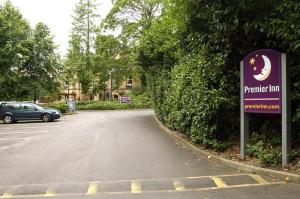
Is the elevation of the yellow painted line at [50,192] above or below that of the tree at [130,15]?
below

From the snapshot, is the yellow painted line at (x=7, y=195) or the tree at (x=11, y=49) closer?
the yellow painted line at (x=7, y=195)

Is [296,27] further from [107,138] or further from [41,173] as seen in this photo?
[107,138]

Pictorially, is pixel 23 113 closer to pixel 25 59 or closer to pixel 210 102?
pixel 25 59

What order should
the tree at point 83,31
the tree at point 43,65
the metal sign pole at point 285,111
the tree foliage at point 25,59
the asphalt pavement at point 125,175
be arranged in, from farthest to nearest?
the tree at point 83,31 < the tree at point 43,65 < the tree foliage at point 25,59 < the metal sign pole at point 285,111 < the asphalt pavement at point 125,175

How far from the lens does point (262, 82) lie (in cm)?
978

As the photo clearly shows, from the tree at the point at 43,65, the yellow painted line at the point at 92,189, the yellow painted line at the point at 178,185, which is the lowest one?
the yellow painted line at the point at 92,189

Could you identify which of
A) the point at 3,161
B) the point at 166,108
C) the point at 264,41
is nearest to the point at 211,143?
the point at 264,41

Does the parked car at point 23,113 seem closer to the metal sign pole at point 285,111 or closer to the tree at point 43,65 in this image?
the tree at point 43,65

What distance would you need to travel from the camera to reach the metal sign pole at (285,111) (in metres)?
8.98

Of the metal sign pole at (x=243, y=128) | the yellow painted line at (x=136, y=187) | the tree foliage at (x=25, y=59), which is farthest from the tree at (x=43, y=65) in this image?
the yellow painted line at (x=136, y=187)

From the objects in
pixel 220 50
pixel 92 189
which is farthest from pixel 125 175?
pixel 220 50

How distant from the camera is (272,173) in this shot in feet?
28.3

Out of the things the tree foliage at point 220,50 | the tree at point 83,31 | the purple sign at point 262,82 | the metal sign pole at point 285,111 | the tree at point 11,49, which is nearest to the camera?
the metal sign pole at point 285,111

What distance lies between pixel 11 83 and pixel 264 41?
34458 millimetres
